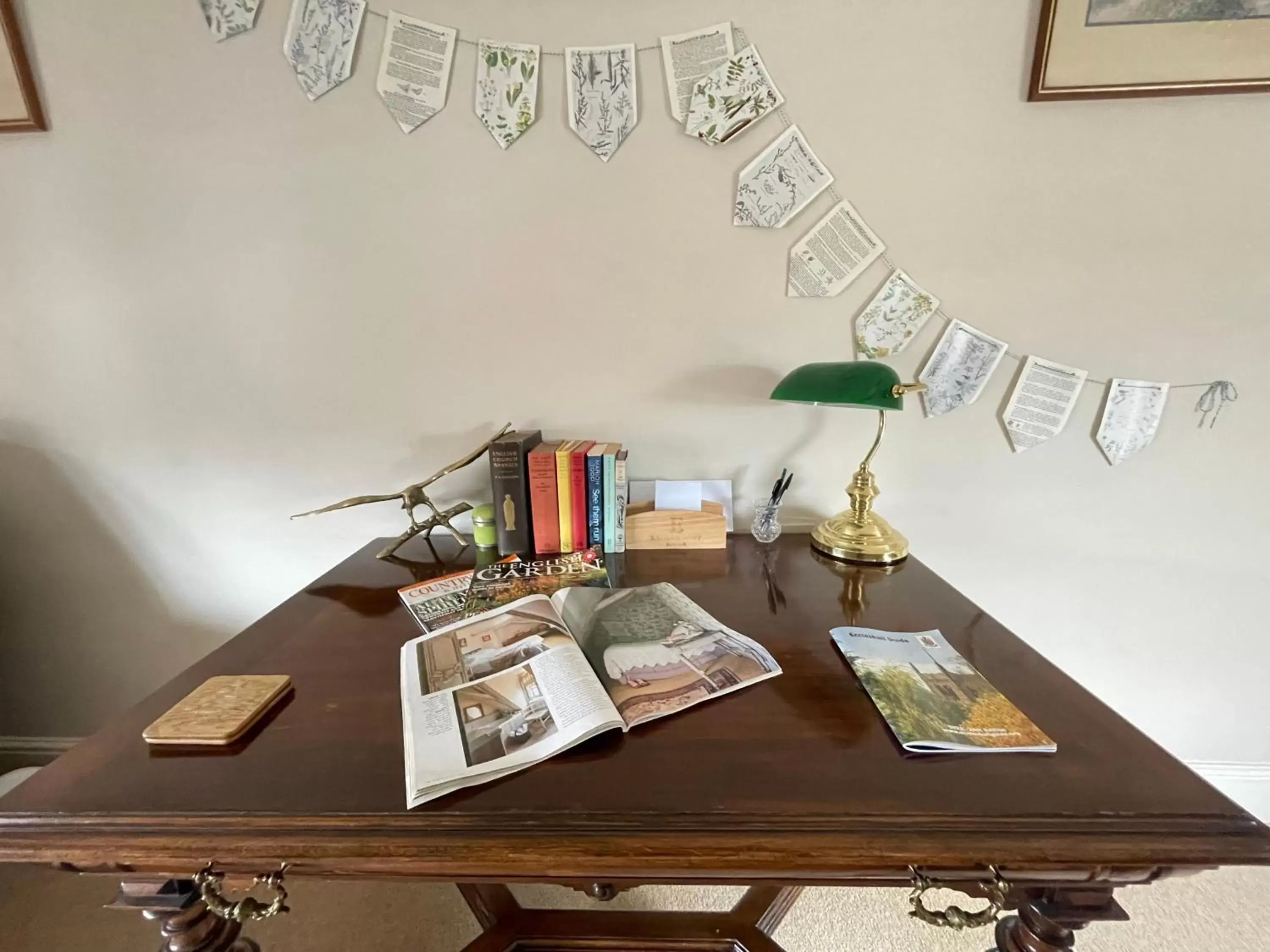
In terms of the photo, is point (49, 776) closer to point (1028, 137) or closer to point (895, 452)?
point (895, 452)

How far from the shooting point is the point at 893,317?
110 centimetres

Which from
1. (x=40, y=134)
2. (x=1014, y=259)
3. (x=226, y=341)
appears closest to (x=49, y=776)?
(x=226, y=341)

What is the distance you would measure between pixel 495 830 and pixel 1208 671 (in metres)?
1.61

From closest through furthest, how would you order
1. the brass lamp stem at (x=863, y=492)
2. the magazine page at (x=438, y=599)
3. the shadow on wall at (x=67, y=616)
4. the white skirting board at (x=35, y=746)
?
1. the magazine page at (x=438, y=599)
2. the brass lamp stem at (x=863, y=492)
3. the shadow on wall at (x=67, y=616)
4. the white skirting board at (x=35, y=746)

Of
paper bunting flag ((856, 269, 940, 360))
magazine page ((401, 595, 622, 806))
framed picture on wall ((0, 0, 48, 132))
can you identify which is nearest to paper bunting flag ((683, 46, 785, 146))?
paper bunting flag ((856, 269, 940, 360))

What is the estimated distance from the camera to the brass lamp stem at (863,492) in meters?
1.04

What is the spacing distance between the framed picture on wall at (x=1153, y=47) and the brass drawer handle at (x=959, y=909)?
1227mm

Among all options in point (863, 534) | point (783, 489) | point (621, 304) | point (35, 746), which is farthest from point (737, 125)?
point (35, 746)

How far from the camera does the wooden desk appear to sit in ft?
1.55

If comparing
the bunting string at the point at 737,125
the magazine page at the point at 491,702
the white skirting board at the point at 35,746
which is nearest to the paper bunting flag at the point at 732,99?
the bunting string at the point at 737,125

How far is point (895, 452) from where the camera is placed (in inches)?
46.1

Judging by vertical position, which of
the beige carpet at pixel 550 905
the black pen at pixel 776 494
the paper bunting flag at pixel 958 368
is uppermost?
the paper bunting flag at pixel 958 368

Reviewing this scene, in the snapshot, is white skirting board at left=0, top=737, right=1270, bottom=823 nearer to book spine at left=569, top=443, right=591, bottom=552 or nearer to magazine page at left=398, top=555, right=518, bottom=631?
magazine page at left=398, top=555, right=518, bottom=631

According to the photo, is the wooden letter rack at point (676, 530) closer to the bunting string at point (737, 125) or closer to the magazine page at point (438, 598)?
the magazine page at point (438, 598)
